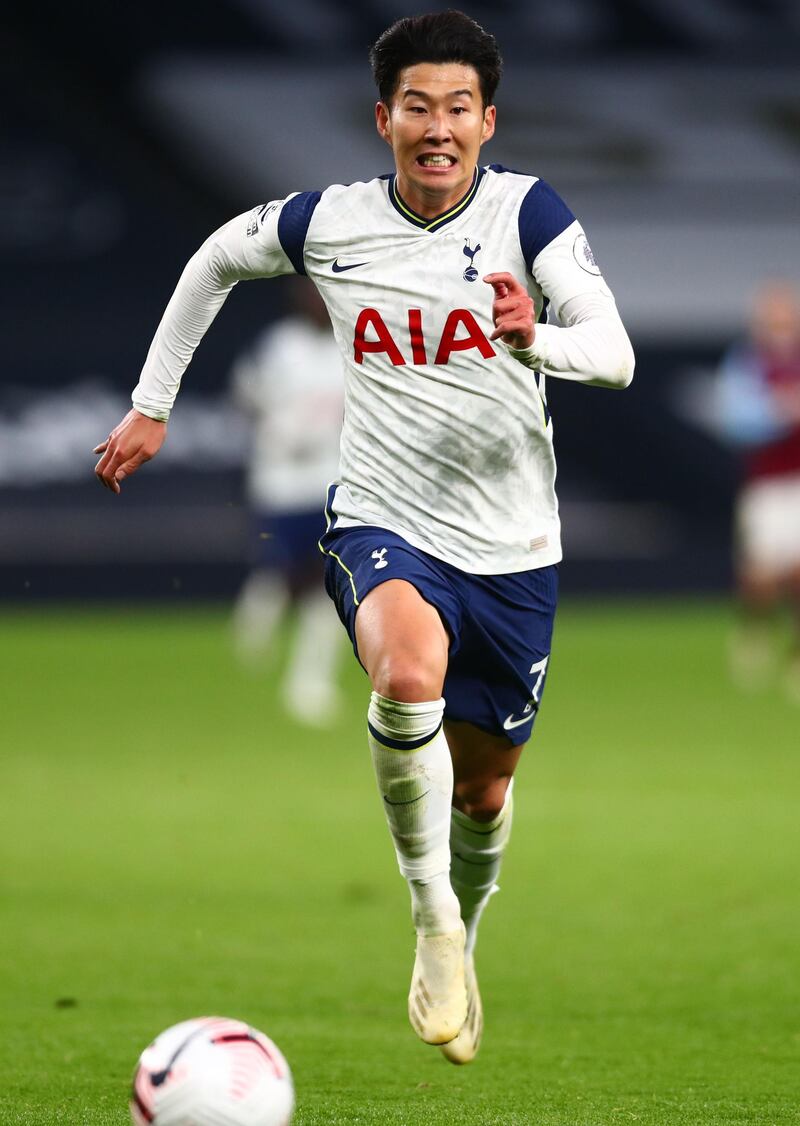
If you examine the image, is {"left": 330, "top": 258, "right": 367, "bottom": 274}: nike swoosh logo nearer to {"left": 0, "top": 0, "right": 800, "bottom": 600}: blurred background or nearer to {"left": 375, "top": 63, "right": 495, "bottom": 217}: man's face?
{"left": 375, "top": 63, "right": 495, "bottom": 217}: man's face

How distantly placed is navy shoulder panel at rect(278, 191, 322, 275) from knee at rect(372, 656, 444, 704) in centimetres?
110

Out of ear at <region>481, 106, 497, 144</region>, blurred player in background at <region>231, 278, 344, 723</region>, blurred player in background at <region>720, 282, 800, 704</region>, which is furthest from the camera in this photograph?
blurred player in background at <region>720, 282, 800, 704</region>

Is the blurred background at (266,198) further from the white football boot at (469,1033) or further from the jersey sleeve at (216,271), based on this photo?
the white football boot at (469,1033)

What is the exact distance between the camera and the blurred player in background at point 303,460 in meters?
12.2

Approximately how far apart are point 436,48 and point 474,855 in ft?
6.99

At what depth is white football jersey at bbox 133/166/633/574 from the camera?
4.75 metres

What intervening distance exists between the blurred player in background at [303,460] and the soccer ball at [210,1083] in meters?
7.98

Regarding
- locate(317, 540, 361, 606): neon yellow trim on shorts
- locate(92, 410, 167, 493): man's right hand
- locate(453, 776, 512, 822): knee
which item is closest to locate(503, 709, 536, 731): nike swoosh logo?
locate(453, 776, 512, 822): knee

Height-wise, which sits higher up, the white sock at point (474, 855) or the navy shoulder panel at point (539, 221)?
the navy shoulder panel at point (539, 221)

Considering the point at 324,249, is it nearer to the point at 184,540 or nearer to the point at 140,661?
the point at 140,661

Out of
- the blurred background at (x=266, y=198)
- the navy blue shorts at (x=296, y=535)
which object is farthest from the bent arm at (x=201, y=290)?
the blurred background at (x=266, y=198)

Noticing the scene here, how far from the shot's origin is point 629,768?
9.91 meters

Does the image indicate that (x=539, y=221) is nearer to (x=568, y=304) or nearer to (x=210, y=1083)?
(x=568, y=304)

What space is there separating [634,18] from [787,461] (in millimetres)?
7286
